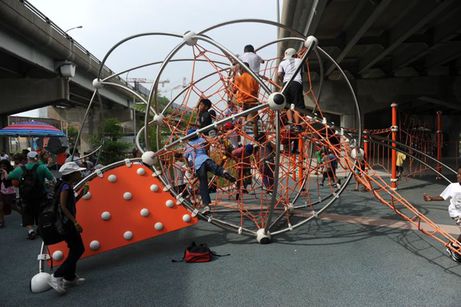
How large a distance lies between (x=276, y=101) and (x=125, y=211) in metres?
2.59

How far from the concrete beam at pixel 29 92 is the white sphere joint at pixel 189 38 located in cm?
1421

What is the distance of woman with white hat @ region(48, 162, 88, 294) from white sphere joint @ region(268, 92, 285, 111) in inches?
95.9

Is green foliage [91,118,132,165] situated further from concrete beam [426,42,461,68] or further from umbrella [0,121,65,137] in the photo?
concrete beam [426,42,461,68]

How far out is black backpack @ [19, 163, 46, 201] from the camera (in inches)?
249

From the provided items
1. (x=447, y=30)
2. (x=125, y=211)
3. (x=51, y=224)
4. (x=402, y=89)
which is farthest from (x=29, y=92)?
(x=402, y=89)

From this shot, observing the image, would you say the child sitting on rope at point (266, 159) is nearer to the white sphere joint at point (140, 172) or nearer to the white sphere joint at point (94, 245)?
the white sphere joint at point (140, 172)

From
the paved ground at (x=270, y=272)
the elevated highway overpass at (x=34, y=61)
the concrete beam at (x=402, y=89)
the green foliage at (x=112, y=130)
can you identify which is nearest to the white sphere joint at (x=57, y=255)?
the paved ground at (x=270, y=272)

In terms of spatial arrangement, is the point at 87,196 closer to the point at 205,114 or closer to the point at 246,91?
the point at 205,114

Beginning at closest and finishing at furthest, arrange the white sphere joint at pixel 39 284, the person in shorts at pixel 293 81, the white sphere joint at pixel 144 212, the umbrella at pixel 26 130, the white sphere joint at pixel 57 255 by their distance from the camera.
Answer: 1. the white sphere joint at pixel 39 284
2. the white sphere joint at pixel 57 255
3. the white sphere joint at pixel 144 212
4. the person in shorts at pixel 293 81
5. the umbrella at pixel 26 130

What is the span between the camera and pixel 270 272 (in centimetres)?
436

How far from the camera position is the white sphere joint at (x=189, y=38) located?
5223 mm

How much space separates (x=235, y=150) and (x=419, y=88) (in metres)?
15.8

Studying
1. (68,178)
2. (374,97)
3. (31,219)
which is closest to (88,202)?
(68,178)

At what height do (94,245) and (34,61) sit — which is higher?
(34,61)
